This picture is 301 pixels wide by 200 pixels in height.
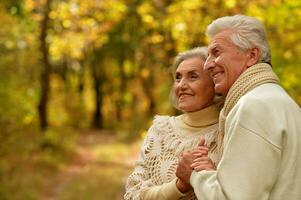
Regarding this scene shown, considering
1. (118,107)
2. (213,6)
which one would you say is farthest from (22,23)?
(118,107)

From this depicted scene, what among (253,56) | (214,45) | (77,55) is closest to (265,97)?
(253,56)

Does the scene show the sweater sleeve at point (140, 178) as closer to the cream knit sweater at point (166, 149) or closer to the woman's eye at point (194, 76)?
the cream knit sweater at point (166, 149)

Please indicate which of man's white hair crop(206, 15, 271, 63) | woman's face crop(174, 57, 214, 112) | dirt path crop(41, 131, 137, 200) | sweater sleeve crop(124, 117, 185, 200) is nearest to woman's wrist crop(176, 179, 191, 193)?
sweater sleeve crop(124, 117, 185, 200)

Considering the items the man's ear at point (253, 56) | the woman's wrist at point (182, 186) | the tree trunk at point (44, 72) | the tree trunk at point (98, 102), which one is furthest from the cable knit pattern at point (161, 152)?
the tree trunk at point (98, 102)

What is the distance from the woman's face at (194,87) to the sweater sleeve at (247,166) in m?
0.69

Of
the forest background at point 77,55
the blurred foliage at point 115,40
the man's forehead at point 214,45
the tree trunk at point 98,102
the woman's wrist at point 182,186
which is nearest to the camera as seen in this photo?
the man's forehead at point 214,45

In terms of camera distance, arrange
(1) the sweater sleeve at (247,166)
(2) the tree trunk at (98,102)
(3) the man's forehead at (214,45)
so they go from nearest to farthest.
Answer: (1) the sweater sleeve at (247,166), (3) the man's forehead at (214,45), (2) the tree trunk at (98,102)

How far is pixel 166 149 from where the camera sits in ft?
10.00

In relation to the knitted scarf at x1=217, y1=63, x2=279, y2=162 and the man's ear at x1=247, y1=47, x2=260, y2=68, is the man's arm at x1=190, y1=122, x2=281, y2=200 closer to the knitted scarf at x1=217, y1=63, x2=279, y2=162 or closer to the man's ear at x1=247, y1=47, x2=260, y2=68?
the knitted scarf at x1=217, y1=63, x2=279, y2=162

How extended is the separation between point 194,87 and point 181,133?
0.27 metres

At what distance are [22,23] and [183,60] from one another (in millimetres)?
10370

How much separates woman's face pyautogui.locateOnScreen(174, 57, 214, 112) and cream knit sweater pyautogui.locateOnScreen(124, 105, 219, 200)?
0.16 ft

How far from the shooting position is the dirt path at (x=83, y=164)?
12.9 metres

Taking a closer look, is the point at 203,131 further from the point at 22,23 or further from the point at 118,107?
the point at 118,107
